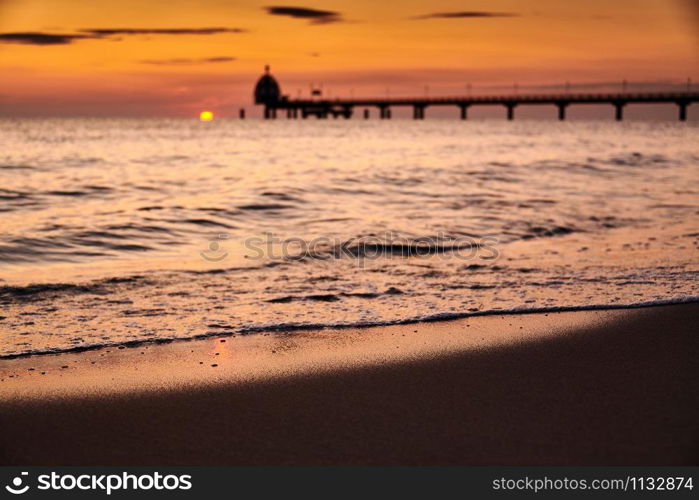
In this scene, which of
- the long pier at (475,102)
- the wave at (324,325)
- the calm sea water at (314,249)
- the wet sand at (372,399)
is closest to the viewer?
the wet sand at (372,399)

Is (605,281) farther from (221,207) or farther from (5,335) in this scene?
(221,207)

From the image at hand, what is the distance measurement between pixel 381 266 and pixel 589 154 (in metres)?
26.2

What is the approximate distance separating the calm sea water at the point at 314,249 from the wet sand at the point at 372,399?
69 cm

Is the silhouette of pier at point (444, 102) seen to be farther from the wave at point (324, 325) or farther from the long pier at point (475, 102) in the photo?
the wave at point (324, 325)

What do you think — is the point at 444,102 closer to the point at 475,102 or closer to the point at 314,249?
the point at 475,102

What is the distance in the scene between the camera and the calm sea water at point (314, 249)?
6.66 m

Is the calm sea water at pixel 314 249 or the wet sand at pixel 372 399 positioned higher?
the calm sea water at pixel 314 249

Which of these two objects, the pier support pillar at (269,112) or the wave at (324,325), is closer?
the wave at (324,325)

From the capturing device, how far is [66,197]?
1592 centimetres

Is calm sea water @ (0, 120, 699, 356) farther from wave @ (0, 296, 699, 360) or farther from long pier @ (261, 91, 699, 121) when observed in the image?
long pier @ (261, 91, 699, 121)

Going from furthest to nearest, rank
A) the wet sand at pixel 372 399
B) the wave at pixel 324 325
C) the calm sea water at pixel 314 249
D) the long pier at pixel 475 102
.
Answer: the long pier at pixel 475 102
the calm sea water at pixel 314 249
the wave at pixel 324 325
the wet sand at pixel 372 399

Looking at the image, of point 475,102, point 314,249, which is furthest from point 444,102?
point 314,249

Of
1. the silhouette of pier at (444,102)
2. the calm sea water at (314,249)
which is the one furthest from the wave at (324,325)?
the silhouette of pier at (444,102)

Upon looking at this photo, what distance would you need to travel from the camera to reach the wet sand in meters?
3.69
